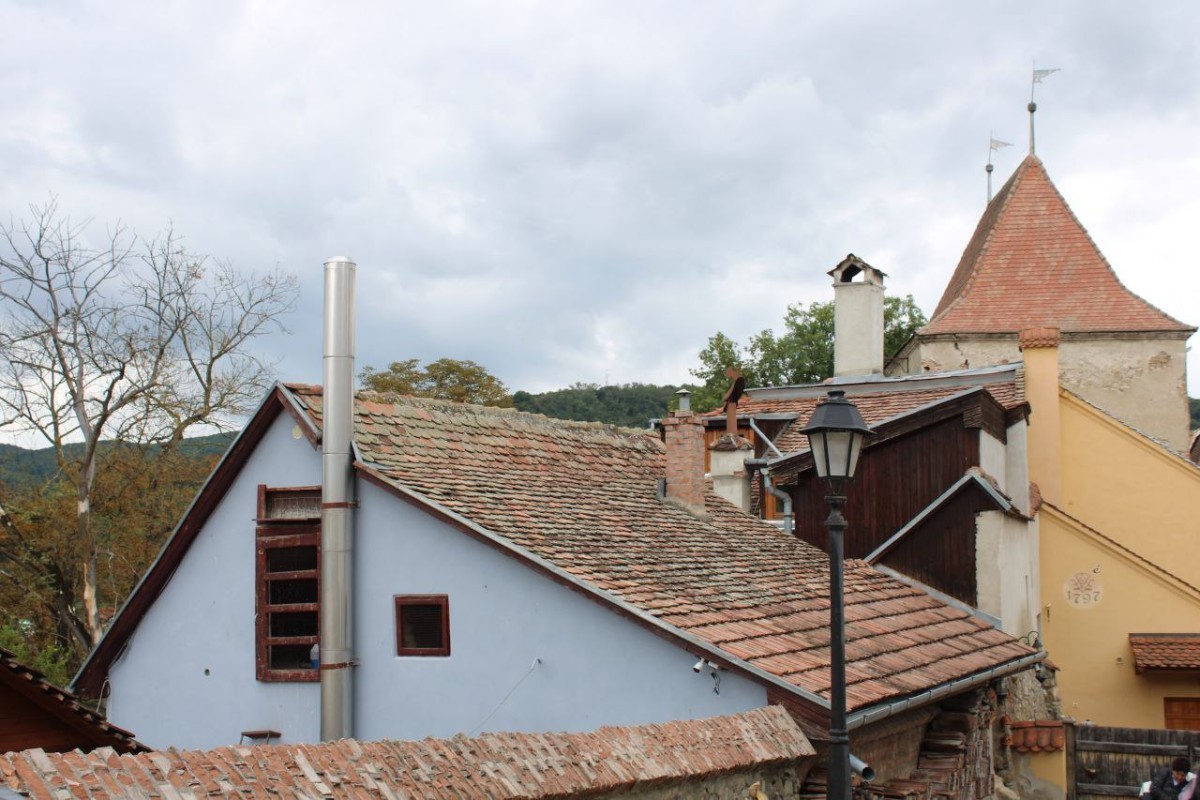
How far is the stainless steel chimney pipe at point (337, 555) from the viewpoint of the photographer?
36.5 feet

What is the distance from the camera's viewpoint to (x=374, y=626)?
37.4 ft

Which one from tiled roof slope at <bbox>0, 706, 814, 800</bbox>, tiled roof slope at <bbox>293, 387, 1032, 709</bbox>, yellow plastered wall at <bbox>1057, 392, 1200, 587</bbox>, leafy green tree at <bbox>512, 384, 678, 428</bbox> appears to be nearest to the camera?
tiled roof slope at <bbox>0, 706, 814, 800</bbox>

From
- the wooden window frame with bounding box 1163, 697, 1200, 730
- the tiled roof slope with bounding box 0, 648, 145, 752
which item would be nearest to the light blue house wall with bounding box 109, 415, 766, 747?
the tiled roof slope with bounding box 0, 648, 145, 752

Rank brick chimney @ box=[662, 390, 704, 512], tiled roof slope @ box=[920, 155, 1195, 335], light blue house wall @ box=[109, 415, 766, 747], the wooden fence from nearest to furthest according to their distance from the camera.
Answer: light blue house wall @ box=[109, 415, 766, 747], brick chimney @ box=[662, 390, 704, 512], the wooden fence, tiled roof slope @ box=[920, 155, 1195, 335]

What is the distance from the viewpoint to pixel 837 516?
25.7ft

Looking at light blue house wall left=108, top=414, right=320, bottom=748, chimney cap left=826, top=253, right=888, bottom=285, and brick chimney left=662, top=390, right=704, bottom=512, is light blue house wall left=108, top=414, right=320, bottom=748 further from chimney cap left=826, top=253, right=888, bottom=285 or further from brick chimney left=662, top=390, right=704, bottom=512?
chimney cap left=826, top=253, right=888, bottom=285

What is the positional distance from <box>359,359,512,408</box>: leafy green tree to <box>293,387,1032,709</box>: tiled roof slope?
28737 millimetres

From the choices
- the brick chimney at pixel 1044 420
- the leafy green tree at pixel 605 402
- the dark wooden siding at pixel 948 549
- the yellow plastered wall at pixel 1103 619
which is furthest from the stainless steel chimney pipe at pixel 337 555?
the leafy green tree at pixel 605 402

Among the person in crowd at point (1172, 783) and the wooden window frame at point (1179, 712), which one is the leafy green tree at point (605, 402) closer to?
the wooden window frame at point (1179, 712)

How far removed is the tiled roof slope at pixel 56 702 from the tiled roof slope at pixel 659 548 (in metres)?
3.24

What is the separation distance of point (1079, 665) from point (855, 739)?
1240 centimetres

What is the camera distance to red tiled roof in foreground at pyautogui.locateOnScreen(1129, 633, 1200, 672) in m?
19.1

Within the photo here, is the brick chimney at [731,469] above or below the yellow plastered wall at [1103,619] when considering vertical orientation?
above

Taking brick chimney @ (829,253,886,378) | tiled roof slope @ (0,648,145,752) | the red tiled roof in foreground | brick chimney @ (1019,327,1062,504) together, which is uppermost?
brick chimney @ (829,253,886,378)
